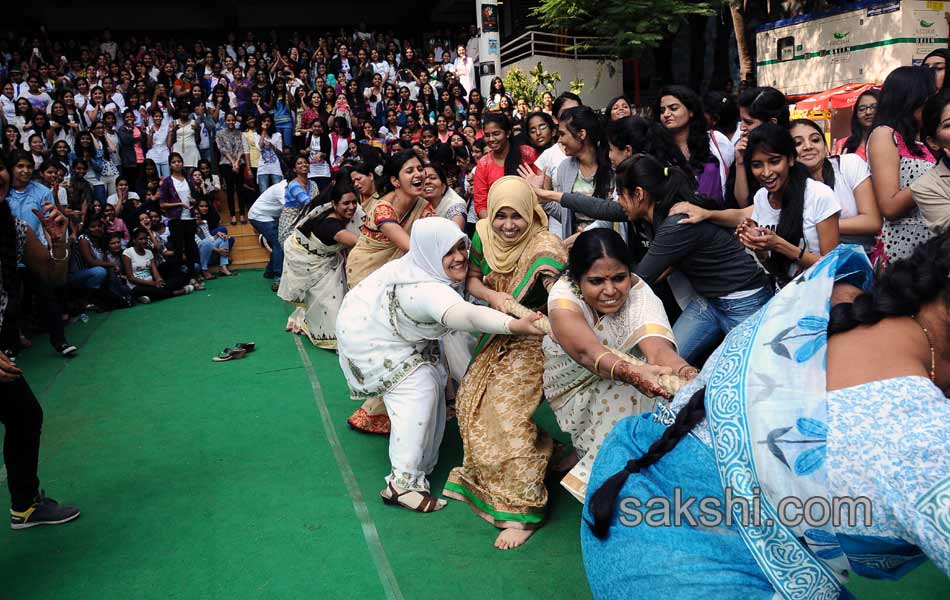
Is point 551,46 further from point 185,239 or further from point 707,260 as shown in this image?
point 707,260

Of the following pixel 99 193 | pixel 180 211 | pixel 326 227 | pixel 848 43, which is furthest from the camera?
pixel 848 43

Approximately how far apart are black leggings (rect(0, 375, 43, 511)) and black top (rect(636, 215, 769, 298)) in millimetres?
2538

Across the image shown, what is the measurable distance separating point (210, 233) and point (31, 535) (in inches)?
277

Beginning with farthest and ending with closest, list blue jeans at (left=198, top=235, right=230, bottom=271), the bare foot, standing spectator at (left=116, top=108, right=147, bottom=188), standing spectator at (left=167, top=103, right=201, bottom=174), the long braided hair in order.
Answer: standing spectator at (left=167, top=103, right=201, bottom=174), standing spectator at (left=116, top=108, right=147, bottom=188), blue jeans at (left=198, top=235, right=230, bottom=271), the bare foot, the long braided hair

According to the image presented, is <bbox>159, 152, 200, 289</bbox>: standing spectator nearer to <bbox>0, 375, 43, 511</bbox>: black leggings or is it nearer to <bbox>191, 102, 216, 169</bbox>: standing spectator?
<bbox>191, 102, 216, 169</bbox>: standing spectator

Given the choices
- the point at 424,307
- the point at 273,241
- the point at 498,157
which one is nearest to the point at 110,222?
the point at 273,241

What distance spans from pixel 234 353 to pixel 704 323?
3633 millimetres

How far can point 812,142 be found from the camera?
11.0 feet

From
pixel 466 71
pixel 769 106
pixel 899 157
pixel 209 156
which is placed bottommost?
pixel 899 157

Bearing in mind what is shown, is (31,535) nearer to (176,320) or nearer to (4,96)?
(176,320)

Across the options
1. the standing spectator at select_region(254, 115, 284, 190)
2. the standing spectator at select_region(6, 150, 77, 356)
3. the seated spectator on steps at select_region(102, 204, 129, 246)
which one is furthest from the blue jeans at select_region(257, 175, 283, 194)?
the standing spectator at select_region(6, 150, 77, 356)

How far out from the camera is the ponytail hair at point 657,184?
10.3 ft

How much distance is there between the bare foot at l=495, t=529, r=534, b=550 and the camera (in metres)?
2.83

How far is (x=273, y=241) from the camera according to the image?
26.7 ft
